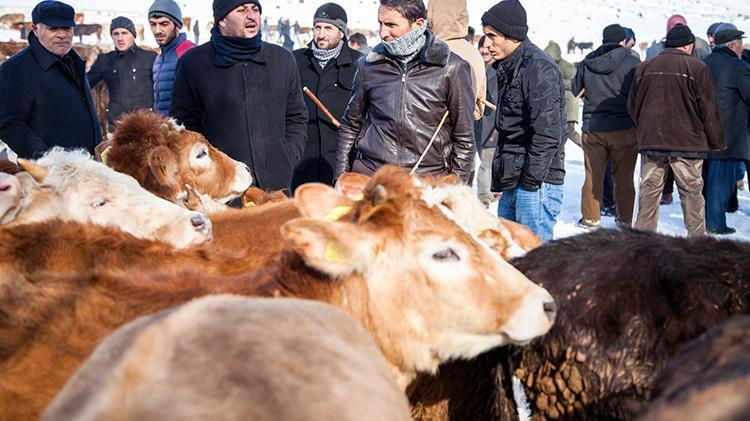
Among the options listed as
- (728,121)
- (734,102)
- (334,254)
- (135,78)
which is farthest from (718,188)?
(334,254)

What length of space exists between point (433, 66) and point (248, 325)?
3476mm

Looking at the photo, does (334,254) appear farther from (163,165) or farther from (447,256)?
(163,165)

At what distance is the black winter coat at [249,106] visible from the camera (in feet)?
20.0

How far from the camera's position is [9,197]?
419 centimetres

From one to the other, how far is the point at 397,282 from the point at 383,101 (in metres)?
2.40

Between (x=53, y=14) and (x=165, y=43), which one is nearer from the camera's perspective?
(x=53, y=14)

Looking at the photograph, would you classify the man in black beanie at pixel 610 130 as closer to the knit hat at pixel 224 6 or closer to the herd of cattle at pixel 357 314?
the knit hat at pixel 224 6

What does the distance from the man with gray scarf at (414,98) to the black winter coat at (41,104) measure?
8.86 feet

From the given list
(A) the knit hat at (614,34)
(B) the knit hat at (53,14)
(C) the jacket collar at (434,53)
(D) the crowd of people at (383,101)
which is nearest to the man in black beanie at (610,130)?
(A) the knit hat at (614,34)

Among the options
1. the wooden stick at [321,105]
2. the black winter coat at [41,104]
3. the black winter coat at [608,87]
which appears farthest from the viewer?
A: the black winter coat at [608,87]

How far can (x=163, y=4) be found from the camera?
8.18 m

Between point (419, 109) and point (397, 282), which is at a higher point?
point (419, 109)

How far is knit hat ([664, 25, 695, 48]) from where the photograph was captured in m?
8.77

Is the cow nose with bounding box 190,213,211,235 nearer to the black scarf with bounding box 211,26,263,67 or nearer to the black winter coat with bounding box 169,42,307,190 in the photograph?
the black winter coat with bounding box 169,42,307,190
